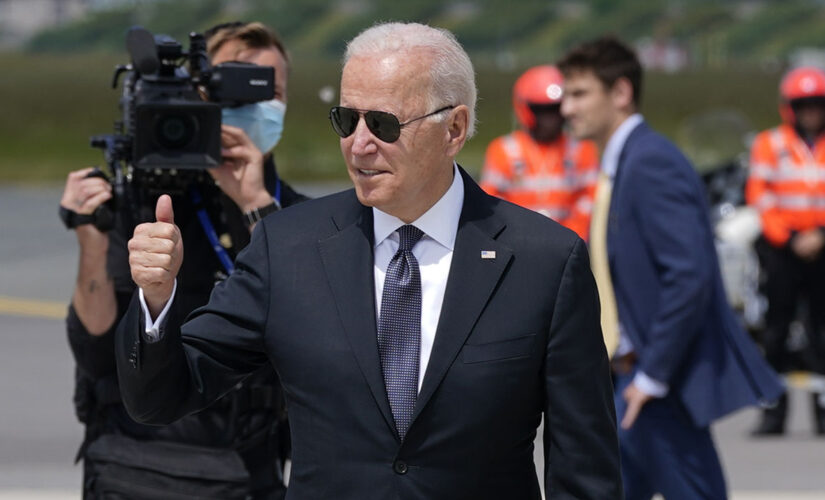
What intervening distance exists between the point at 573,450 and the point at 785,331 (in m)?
6.60

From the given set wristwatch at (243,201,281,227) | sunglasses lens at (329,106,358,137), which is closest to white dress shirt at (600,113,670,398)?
wristwatch at (243,201,281,227)

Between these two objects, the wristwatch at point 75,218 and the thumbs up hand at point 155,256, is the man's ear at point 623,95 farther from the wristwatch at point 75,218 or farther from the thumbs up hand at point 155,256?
the thumbs up hand at point 155,256

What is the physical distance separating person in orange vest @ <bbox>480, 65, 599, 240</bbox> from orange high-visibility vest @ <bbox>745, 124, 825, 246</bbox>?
1113 mm

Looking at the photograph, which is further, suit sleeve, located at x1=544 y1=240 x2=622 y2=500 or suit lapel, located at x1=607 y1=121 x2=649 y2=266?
suit lapel, located at x1=607 y1=121 x2=649 y2=266

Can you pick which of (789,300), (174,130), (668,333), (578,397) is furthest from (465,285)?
(789,300)

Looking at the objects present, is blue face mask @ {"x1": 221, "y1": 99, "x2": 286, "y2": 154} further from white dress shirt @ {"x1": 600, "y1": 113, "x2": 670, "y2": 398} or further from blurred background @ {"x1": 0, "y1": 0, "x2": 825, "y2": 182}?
blurred background @ {"x1": 0, "y1": 0, "x2": 825, "y2": 182}

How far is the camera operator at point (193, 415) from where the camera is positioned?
12.7 ft

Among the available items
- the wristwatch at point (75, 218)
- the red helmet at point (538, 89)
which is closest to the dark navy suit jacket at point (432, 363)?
the wristwatch at point (75, 218)

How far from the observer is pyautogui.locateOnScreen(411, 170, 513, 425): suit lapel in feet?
9.32

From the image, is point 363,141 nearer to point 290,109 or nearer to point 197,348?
point 197,348

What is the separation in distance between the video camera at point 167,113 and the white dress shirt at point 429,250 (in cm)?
102

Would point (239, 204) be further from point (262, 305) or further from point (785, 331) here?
point (785, 331)

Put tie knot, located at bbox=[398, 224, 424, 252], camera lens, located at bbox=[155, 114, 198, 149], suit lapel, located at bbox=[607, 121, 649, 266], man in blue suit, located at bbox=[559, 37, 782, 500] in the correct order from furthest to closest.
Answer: suit lapel, located at bbox=[607, 121, 649, 266] → man in blue suit, located at bbox=[559, 37, 782, 500] → camera lens, located at bbox=[155, 114, 198, 149] → tie knot, located at bbox=[398, 224, 424, 252]

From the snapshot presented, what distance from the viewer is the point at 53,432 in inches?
352
